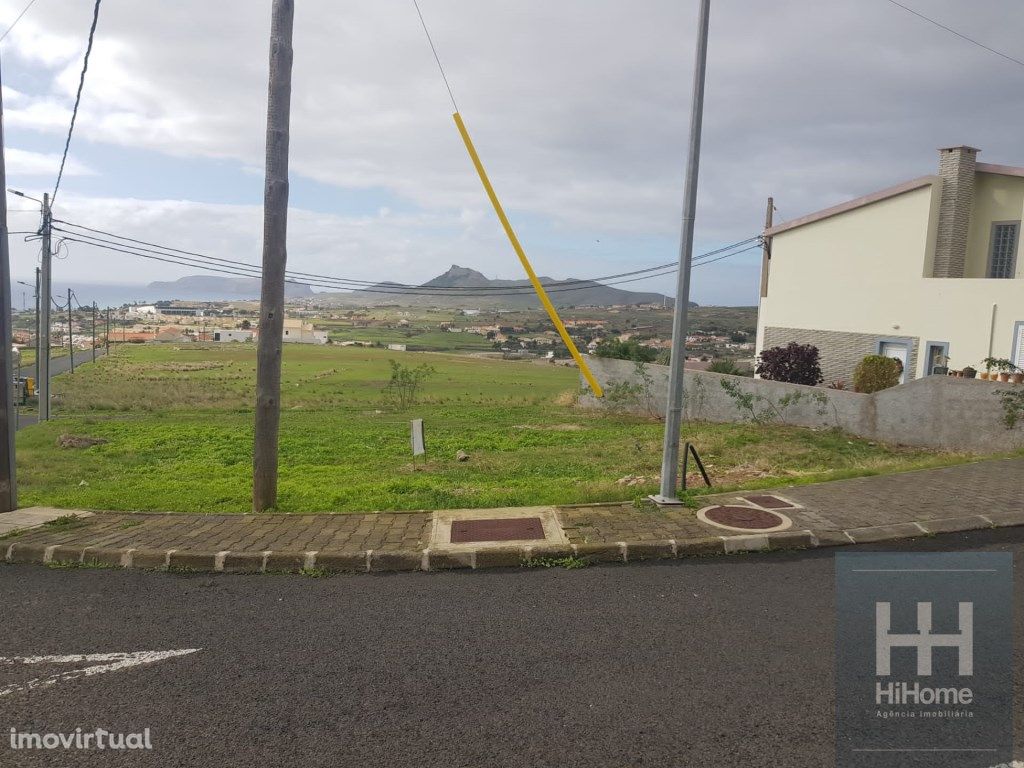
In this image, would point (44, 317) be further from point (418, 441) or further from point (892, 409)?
point (892, 409)

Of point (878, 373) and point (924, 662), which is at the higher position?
point (878, 373)

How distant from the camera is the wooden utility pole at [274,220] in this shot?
7.71m

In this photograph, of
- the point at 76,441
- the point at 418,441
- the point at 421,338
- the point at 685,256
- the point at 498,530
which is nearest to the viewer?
the point at 498,530

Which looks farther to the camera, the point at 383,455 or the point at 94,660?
the point at 383,455

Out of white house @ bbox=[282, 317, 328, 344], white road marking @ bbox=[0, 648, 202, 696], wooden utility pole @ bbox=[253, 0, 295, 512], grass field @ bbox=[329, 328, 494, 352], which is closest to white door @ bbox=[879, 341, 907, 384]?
wooden utility pole @ bbox=[253, 0, 295, 512]

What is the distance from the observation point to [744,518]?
7.10 metres

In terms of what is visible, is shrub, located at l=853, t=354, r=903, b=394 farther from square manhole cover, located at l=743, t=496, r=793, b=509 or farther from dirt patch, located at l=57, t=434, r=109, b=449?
dirt patch, located at l=57, t=434, r=109, b=449

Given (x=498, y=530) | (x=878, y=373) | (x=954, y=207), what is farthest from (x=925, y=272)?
(x=498, y=530)

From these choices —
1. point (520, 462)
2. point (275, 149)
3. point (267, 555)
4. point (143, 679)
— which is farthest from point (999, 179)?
point (143, 679)

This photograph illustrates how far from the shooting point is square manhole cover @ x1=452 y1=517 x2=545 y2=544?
6496 mm

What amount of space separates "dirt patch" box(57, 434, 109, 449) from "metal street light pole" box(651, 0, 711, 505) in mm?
13410

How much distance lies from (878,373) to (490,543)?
17161 mm

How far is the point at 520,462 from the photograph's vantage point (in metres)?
13.0

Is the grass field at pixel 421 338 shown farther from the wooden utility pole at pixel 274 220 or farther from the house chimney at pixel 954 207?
the wooden utility pole at pixel 274 220
